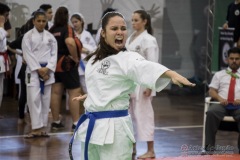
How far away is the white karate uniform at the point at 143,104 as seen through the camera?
7867mm

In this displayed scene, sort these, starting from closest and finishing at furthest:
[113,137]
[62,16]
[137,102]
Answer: [113,137]
[137,102]
[62,16]

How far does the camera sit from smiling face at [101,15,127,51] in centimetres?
456

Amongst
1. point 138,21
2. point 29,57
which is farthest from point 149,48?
point 29,57

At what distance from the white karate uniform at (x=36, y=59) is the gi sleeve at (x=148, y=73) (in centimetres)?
483

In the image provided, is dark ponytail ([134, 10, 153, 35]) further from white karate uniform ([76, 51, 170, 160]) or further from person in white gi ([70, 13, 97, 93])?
white karate uniform ([76, 51, 170, 160])

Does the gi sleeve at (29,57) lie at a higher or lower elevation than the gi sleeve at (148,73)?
lower

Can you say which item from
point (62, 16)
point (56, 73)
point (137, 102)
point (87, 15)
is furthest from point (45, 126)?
point (87, 15)

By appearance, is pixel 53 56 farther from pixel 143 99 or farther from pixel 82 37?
pixel 82 37

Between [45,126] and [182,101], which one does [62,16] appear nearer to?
[45,126]

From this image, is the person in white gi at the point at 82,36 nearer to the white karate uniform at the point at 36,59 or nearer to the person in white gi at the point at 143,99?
the white karate uniform at the point at 36,59

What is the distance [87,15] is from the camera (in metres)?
13.6

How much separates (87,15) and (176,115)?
123 inches

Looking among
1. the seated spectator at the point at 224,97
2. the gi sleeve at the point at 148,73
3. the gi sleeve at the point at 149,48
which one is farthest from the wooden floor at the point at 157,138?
the gi sleeve at the point at 148,73

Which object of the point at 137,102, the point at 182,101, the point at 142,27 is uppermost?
the point at 142,27
